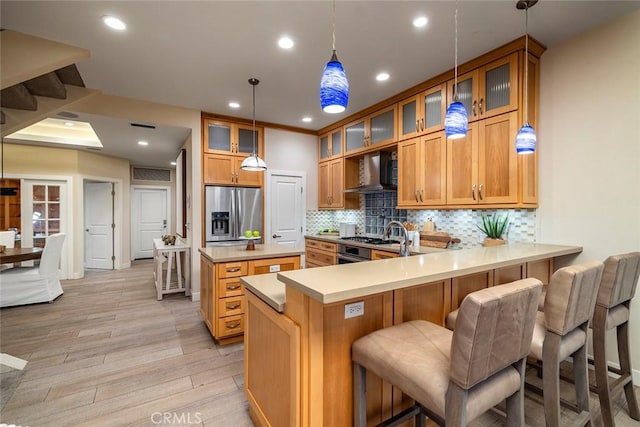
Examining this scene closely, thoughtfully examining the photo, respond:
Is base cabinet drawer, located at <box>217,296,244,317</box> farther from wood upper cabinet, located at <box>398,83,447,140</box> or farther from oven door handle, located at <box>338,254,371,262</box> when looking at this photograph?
wood upper cabinet, located at <box>398,83,447,140</box>

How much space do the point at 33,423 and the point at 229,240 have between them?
2.84 m

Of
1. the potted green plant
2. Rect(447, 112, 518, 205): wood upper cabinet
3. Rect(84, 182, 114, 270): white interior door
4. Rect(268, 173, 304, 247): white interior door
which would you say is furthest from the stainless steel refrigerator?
Rect(84, 182, 114, 270): white interior door

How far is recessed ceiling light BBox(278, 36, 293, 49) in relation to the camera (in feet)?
Answer: 8.10

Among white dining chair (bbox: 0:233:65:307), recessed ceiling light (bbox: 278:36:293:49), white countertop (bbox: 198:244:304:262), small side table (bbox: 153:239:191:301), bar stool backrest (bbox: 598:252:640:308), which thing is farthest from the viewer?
small side table (bbox: 153:239:191:301)

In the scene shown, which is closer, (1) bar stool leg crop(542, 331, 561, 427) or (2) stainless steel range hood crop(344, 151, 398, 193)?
(1) bar stool leg crop(542, 331, 561, 427)

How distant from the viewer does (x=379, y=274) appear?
4.42 feet

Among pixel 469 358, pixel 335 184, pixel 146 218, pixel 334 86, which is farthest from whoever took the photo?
pixel 146 218

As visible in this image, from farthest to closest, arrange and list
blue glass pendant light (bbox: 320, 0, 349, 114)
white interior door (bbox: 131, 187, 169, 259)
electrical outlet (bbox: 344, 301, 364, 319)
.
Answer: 1. white interior door (bbox: 131, 187, 169, 259)
2. blue glass pendant light (bbox: 320, 0, 349, 114)
3. electrical outlet (bbox: 344, 301, 364, 319)

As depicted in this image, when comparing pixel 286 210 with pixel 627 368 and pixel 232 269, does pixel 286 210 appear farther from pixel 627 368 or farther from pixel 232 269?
pixel 627 368

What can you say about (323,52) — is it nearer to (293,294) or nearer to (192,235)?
(293,294)

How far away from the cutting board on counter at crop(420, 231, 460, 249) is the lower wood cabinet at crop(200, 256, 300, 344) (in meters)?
1.67

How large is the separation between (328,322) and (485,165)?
92.9 inches

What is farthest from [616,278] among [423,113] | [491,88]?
[423,113]

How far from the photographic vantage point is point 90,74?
3.08 m
